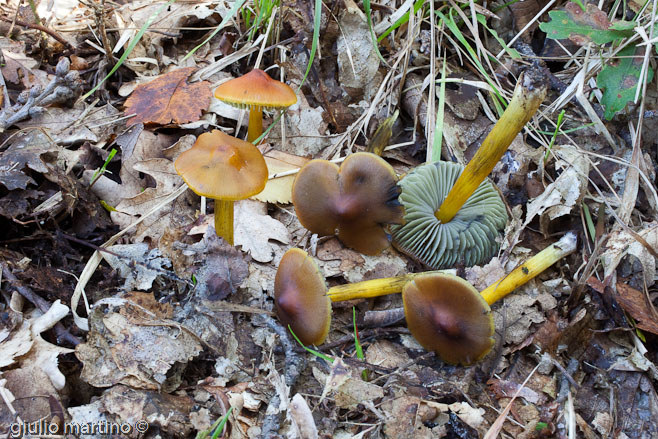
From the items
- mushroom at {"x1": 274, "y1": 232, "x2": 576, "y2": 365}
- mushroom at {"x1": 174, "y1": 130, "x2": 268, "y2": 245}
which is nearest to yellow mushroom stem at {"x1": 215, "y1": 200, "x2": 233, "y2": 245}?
mushroom at {"x1": 174, "y1": 130, "x2": 268, "y2": 245}

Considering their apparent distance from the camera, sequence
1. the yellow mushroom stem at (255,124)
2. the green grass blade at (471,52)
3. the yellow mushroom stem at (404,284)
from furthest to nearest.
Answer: the green grass blade at (471,52) < the yellow mushroom stem at (255,124) < the yellow mushroom stem at (404,284)

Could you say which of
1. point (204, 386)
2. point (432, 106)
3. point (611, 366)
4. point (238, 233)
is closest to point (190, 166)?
point (238, 233)

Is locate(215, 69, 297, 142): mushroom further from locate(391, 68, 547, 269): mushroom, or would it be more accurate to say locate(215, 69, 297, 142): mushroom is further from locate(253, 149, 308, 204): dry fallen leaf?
locate(391, 68, 547, 269): mushroom

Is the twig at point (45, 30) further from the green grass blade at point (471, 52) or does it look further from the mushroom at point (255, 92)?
the green grass blade at point (471, 52)

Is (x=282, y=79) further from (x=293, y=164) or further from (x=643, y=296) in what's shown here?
(x=643, y=296)

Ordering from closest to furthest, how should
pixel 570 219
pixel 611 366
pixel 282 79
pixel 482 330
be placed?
pixel 482 330 < pixel 611 366 < pixel 570 219 < pixel 282 79

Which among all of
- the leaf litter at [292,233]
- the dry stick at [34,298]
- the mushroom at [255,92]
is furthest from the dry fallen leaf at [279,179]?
the dry stick at [34,298]
